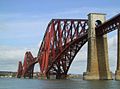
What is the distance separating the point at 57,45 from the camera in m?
130

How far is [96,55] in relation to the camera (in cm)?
9844

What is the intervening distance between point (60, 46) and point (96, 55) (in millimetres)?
30216

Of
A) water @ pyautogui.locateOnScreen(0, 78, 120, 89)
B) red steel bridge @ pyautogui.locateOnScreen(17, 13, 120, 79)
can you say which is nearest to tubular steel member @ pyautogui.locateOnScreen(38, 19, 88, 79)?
red steel bridge @ pyautogui.locateOnScreen(17, 13, 120, 79)

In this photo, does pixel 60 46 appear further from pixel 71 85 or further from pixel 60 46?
pixel 71 85

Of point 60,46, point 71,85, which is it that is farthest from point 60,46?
point 71,85

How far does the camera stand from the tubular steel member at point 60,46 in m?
123

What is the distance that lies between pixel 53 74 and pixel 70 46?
63.7ft

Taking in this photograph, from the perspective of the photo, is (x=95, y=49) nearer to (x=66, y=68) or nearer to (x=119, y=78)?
(x=119, y=78)

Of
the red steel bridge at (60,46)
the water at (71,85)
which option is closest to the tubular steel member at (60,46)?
the red steel bridge at (60,46)

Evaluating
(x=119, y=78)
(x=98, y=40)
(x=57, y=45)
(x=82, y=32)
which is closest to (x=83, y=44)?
(x=82, y=32)

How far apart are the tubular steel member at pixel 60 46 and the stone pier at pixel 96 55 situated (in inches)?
580

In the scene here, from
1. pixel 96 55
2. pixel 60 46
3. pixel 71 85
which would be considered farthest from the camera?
pixel 60 46

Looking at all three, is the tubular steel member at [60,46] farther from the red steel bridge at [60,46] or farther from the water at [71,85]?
the water at [71,85]

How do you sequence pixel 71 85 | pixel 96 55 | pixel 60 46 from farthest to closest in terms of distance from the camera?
pixel 60 46 → pixel 96 55 → pixel 71 85
